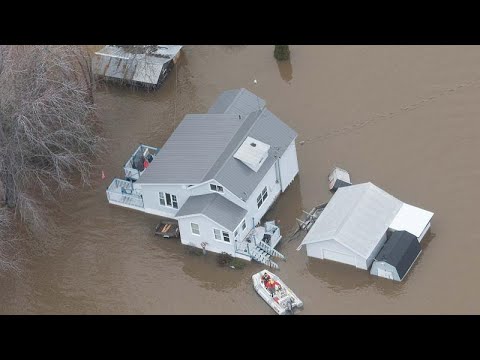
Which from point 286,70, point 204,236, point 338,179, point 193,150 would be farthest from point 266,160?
point 286,70

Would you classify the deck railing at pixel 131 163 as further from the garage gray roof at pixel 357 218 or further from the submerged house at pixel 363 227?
the garage gray roof at pixel 357 218

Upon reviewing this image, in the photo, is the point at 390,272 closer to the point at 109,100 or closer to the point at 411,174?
the point at 411,174

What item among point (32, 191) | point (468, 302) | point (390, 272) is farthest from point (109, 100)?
point (468, 302)

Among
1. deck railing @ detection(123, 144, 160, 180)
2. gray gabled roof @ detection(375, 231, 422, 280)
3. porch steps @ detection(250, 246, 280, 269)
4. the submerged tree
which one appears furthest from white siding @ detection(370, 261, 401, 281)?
the submerged tree

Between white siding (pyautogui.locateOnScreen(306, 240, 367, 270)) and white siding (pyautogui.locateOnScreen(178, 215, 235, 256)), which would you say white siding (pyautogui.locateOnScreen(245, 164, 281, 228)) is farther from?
white siding (pyautogui.locateOnScreen(306, 240, 367, 270))

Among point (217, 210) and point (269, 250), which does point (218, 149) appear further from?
point (269, 250)

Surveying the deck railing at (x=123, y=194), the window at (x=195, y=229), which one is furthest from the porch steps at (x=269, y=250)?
the deck railing at (x=123, y=194)
